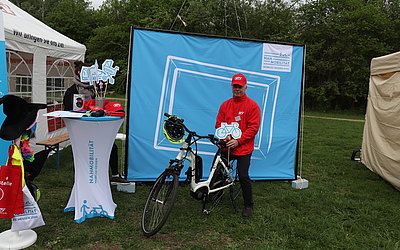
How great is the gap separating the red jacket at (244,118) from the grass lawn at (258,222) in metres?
0.83

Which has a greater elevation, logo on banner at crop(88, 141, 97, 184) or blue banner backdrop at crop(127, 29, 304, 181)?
blue banner backdrop at crop(127, 29, 304, 181)

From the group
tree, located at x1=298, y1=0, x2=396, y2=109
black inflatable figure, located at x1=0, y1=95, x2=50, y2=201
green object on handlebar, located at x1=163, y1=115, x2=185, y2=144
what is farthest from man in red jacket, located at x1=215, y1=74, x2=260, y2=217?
tree, located at x1=298, y1=0, x2=396, y2=109

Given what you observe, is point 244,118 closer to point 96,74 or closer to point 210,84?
point 210,84

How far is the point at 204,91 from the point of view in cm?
463

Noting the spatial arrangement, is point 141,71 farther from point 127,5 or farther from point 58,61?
point 127,5

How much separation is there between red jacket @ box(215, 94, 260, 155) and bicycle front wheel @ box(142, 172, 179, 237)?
87 centimetres

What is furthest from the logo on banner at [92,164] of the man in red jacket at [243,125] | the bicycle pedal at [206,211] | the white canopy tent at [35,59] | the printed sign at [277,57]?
the printed sign at [277,57]

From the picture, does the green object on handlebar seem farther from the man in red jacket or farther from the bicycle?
the man in red jacket

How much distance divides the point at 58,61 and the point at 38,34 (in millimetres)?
1531

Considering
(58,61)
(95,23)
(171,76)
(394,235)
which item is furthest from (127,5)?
(394,235)

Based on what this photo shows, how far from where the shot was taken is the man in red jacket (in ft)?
11.6

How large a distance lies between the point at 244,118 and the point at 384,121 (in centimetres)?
317

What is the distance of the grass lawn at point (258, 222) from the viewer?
3.09m

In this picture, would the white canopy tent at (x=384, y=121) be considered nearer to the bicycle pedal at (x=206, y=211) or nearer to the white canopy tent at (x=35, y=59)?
the bicycle pedal at (x=206, y=211)
